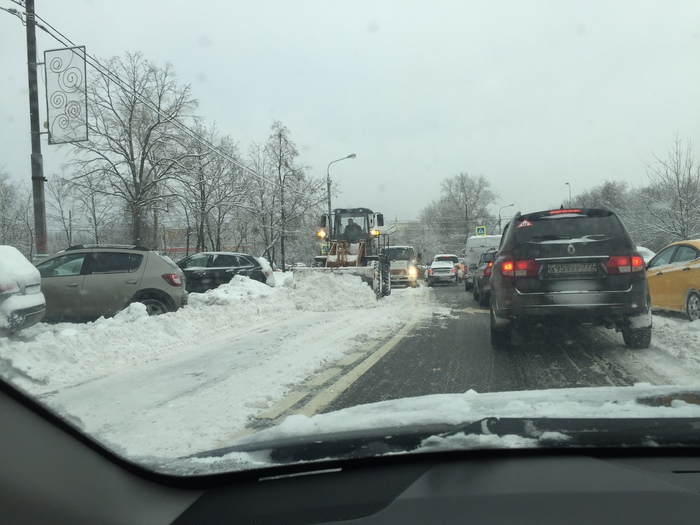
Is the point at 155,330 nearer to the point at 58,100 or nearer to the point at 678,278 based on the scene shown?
the point at 58,100

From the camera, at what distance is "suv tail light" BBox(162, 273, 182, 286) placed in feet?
35.3

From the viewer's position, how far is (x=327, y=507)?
2.12 metres

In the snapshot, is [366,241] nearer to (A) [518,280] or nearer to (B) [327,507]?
(A) [518,280]

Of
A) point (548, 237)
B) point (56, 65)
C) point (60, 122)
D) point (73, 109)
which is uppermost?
point (56, 65)

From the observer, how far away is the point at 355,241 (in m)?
19.5

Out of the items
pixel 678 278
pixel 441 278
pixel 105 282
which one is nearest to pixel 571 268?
pixel 678 278

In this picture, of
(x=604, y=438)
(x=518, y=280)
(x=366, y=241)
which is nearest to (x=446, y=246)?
(x=366, y=241)

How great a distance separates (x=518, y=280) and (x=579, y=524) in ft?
18.6

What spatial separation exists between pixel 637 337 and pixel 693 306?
2781 mm

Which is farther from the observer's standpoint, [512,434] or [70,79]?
[70,79]

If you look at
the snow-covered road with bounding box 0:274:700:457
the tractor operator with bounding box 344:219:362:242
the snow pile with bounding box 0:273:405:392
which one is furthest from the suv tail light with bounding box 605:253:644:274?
the tractor operator with bounding box 344:219:362:242

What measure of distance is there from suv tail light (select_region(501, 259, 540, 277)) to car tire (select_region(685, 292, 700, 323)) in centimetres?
430

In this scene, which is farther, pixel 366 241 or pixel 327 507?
pixel 366 241

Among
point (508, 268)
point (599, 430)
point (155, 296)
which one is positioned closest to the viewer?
point (599, 430)
